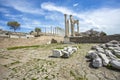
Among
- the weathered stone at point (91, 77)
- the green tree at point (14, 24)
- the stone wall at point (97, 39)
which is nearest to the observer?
the weathered stone at point (91, 77)

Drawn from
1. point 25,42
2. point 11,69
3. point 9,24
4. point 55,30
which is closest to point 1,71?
point 11,69

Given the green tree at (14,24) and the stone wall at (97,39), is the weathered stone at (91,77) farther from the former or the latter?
the green tree at (14,24)

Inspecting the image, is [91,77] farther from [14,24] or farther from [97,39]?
[14,24]

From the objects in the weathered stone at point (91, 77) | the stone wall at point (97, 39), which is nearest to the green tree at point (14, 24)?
the stone wall at point (97, 39)

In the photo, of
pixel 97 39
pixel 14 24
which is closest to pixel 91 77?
pixel 97 39

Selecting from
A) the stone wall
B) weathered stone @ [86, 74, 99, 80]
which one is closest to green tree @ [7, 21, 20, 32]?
the stone wall

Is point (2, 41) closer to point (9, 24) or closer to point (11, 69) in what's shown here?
point (11, 69)

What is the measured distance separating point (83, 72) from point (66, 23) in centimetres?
1909

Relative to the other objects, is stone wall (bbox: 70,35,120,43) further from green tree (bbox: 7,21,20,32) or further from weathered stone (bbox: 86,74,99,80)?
green tree (bbox: 7,21,20,32)

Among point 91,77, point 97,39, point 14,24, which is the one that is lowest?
point 91,77

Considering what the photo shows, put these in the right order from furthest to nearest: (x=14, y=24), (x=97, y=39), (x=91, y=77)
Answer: (x=14, y=24) → (x=97, y=39) → (x=91, y=77)

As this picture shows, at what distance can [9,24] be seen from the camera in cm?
4188

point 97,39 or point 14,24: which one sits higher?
point 14,24

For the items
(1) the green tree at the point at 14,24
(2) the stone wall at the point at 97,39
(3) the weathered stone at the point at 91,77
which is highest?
(1) the green tree at the point at 14,24
